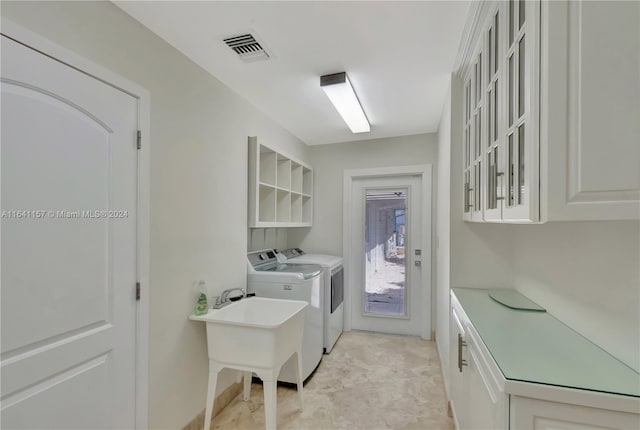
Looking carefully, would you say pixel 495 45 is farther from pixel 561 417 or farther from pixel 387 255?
pixel 387 255

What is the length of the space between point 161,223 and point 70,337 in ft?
2.14

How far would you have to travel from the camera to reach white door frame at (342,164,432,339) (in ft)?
11.1

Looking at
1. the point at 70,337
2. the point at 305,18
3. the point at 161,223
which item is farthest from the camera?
the point at 161,223

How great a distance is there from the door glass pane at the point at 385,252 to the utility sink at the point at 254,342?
1.88m

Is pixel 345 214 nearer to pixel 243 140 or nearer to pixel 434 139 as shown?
pixel 434 139

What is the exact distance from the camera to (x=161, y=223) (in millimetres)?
1624

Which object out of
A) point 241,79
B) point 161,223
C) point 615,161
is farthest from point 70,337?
point 615,161

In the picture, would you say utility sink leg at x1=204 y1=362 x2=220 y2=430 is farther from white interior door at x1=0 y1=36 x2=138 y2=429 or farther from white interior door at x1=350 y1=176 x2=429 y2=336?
white interior door at x1=350 y1=176 x2=429 y2=336

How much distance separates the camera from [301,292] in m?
2.40

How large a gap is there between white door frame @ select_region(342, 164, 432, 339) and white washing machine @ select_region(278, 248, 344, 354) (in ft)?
0.57

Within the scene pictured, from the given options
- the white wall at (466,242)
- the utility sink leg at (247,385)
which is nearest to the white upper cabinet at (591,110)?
the white wall at (466,242)

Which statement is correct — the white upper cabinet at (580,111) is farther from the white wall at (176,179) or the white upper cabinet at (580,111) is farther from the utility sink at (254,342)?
the white wall at (176,179)

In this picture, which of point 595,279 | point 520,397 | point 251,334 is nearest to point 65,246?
point 251,334

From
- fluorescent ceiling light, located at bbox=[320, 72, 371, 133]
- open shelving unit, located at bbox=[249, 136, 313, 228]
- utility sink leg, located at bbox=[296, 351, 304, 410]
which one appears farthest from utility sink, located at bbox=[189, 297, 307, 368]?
fluorescent ceiling light, located at bbox=[320, 72, 371, 133]
